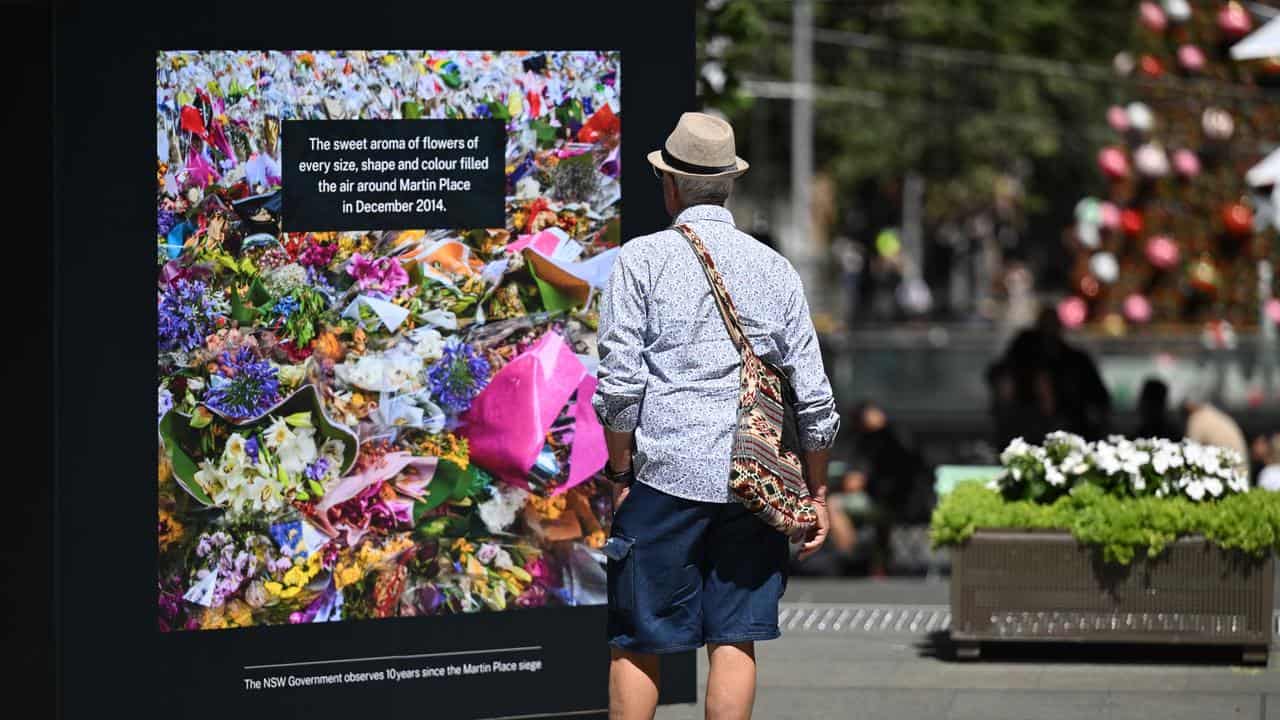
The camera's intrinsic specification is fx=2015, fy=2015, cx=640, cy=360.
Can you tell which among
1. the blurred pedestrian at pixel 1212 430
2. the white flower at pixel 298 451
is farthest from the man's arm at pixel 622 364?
the blurred pedestrian at pixel 1212 430

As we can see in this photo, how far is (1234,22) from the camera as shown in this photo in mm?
18172

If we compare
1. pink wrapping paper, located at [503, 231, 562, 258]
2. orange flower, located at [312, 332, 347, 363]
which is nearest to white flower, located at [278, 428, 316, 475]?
orange flower, located at [312, 332, 347, 363]

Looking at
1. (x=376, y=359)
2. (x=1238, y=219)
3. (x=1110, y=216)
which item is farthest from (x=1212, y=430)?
(x=1110, y=216)

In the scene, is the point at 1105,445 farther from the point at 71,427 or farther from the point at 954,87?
the point at 954,87

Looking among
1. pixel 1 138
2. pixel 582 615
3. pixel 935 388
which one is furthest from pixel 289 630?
pixel 935 388

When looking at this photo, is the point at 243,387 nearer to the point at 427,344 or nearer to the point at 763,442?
the point at 427,344

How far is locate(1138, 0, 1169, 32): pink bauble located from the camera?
741 inches

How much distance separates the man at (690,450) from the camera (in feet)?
15.6

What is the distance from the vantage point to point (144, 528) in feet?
19.1

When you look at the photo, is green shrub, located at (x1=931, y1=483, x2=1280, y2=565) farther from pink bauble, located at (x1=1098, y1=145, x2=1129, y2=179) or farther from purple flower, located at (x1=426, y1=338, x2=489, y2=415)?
pink bauble, located at (x1=1098, y1=145, x2=1129, y2=179)

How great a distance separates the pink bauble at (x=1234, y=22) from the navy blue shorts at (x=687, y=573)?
14421mm

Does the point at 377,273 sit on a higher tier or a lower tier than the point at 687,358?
higher

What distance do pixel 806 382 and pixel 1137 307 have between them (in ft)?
58.3

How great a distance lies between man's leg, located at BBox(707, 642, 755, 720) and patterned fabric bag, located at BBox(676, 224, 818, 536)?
0.32 m
